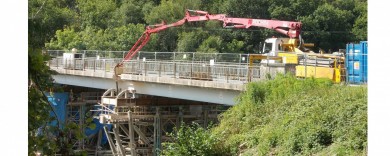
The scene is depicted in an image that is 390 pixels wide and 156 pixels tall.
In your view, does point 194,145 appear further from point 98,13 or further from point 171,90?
point 98,13

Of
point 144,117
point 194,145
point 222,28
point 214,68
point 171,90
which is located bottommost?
point 194,145

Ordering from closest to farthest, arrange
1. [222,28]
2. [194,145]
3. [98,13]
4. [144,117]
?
[194,145] < [144,117] < [222,28] < [98,13]

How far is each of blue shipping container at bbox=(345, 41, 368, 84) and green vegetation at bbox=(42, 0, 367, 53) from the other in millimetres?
30875

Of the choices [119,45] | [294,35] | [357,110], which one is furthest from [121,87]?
[119,45]

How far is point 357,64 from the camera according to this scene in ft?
76.5

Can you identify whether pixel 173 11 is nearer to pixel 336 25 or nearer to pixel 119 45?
pixel 119 45

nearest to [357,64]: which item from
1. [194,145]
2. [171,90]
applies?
[194,145]

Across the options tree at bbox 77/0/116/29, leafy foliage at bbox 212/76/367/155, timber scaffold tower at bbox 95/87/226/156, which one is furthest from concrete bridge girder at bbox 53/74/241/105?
tree at bbox 77/0/116/29

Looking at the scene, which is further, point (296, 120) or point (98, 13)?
point (98, 13)

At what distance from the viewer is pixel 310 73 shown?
2436cm

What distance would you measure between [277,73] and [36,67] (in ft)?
50.4

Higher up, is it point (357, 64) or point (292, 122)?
point (357, 64)

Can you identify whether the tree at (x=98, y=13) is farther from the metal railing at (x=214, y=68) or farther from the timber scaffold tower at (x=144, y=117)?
the timber scaffold tower at (x=144, y=117)

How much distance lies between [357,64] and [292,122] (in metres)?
4.17
